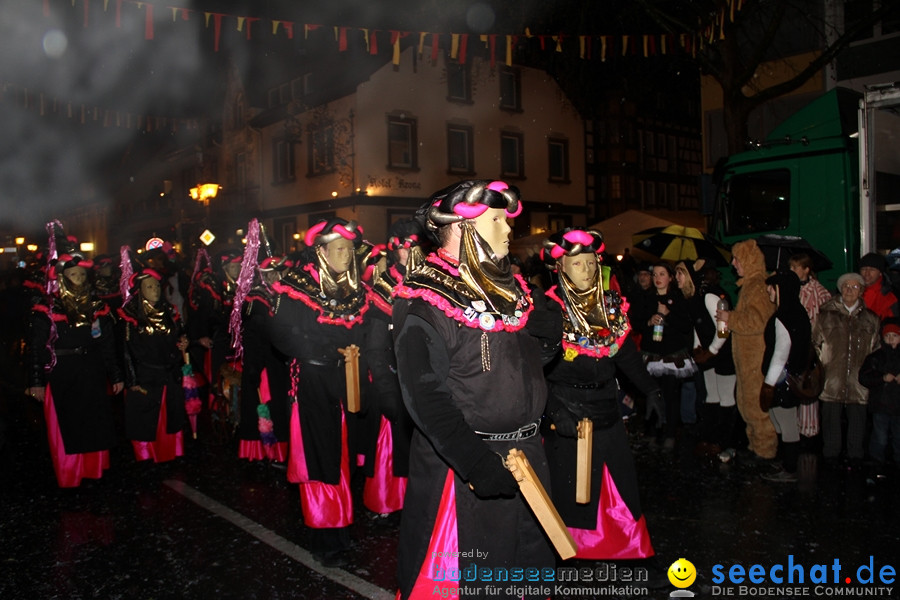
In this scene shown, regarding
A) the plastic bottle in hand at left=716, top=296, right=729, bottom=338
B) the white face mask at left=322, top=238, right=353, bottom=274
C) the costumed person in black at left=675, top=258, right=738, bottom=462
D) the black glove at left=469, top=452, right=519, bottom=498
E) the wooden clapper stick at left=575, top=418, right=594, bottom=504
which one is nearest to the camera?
the black glove at left=469, top=452, right=519, bottom=498

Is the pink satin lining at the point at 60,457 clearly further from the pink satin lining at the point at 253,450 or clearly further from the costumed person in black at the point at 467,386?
the costumed person in black at the point at 467,386

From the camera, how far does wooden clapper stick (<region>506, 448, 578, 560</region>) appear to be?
8.80 ft

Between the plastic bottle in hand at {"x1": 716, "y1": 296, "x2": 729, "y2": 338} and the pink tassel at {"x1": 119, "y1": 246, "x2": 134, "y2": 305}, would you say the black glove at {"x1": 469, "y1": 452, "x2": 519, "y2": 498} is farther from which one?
the pink tassel at {"x1": 119, "y1": 246, "x2": 134, "y2": 305}

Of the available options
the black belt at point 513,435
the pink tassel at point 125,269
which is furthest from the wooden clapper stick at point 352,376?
the pink tassel at point 125,269

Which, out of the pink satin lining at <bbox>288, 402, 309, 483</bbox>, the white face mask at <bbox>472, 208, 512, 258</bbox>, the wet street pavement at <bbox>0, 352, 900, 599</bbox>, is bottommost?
the wet street pavement at <bbox>0, 352, 900, 599</bbox>

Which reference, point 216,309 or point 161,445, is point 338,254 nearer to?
point 161,445

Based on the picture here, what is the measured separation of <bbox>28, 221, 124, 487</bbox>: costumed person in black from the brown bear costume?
20.2 feet

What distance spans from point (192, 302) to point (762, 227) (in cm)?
811

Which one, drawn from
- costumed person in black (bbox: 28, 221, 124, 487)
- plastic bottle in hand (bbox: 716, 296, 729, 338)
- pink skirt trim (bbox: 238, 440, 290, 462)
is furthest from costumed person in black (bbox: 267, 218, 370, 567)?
plastic bottle in hand (bbox: 716, 296, 729, 338)

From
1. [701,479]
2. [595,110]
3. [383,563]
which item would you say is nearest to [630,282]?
[701,479]

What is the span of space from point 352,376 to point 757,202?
686 centimetres

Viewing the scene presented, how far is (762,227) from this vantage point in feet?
30.8

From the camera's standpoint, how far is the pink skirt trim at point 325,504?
4.85m

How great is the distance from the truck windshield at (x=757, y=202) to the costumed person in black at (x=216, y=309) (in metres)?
6.62
